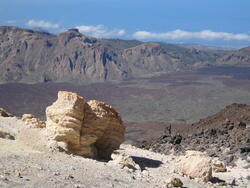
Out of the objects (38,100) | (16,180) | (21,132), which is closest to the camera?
(16,180)

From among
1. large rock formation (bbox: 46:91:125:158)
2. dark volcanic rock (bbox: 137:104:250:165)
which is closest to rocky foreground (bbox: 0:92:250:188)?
large rock formation (bbox: 46:91:125:158)

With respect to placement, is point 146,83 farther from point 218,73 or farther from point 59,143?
point 59,143

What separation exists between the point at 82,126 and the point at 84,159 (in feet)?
5.60

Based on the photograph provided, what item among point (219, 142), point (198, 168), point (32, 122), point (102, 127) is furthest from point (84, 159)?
point (219, 142)

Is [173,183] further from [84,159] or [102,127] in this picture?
[102,127]

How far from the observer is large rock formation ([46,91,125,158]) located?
16125mm

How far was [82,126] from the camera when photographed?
655 inches

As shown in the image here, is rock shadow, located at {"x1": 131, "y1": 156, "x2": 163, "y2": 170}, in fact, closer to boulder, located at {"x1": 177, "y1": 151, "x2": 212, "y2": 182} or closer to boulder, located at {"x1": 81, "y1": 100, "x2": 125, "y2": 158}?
boulder, located at {"x1": 81, "y1": 100, "x2": 125, "y2": 158}

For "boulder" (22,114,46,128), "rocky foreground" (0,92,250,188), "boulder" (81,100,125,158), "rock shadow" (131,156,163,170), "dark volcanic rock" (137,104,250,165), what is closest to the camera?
"rocky foreground" (0,92,250,188)

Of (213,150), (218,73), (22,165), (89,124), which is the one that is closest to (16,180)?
(22,165)

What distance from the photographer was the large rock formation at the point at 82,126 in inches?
635

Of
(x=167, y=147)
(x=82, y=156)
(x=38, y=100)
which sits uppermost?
(x=82, y=156)

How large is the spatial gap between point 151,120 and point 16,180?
9523 centimetres

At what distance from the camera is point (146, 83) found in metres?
178
